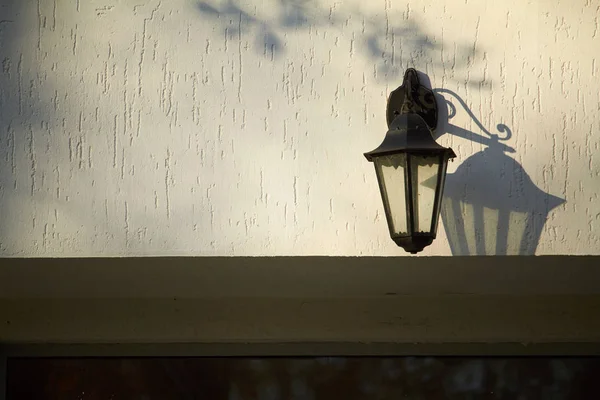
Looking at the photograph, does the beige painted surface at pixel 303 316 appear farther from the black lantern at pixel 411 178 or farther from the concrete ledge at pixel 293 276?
the black lantern at pixel 411 178

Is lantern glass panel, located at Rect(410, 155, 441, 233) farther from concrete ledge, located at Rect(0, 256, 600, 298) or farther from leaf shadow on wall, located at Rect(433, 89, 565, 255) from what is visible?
concrete ledge, located at Rect(0, 256, 600, 298)

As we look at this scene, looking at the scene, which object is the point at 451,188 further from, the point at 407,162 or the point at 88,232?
the point at 88,232

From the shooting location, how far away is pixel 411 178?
3.51 meters

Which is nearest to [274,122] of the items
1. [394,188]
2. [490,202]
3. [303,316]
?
[394,188]

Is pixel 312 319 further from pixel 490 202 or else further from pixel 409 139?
pixel 409 139

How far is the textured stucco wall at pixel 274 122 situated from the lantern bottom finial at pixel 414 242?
216 mm

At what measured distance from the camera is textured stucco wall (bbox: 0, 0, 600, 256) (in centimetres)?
378

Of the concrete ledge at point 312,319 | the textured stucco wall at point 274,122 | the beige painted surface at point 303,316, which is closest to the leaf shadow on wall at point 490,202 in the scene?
the textured stucco wall at point 274,122

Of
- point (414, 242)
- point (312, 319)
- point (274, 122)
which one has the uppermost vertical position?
point (274, 122)

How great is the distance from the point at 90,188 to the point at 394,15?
134 centimetres

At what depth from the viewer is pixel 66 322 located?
16.3 feet

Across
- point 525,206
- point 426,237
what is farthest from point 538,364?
point 426,237

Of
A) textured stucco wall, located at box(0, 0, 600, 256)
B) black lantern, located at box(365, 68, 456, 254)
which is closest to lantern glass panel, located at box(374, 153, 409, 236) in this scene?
black lantern, located at box(365, 68, 456, 254)

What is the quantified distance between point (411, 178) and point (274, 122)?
62 centimetres
